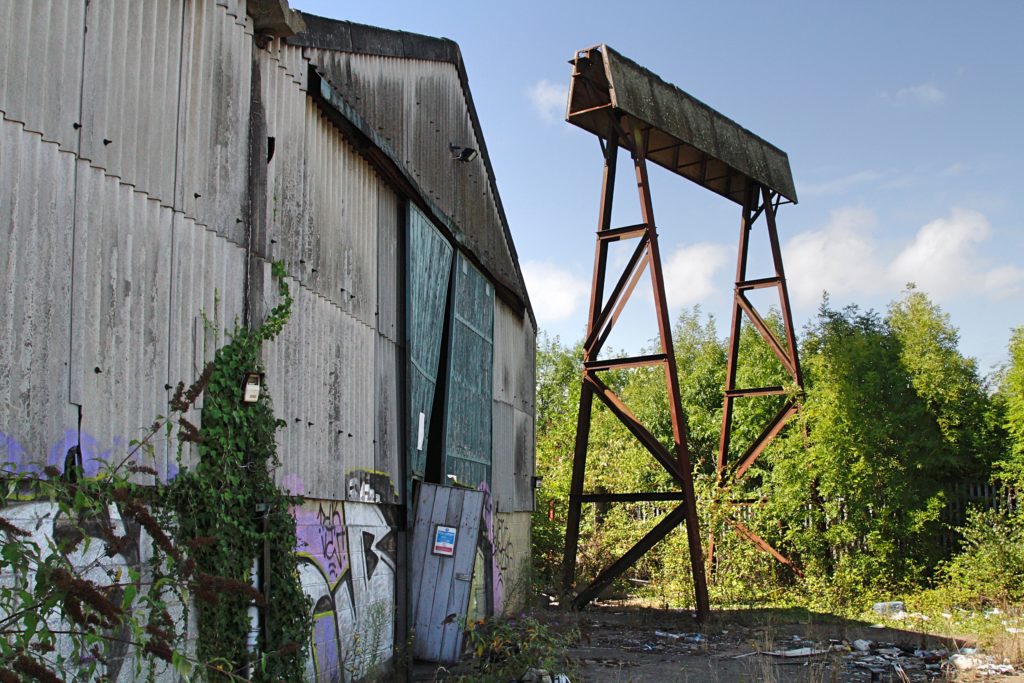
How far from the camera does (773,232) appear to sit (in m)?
18.1

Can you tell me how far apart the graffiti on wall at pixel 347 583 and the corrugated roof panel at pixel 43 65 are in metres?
3.50

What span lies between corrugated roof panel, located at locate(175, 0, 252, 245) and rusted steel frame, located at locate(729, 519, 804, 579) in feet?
40.4

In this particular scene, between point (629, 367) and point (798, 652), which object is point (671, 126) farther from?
point (798, 652)

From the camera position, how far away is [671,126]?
15.4m

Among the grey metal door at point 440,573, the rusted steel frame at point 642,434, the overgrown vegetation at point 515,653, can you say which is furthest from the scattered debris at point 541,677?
the rusted steel frame at point 642,434

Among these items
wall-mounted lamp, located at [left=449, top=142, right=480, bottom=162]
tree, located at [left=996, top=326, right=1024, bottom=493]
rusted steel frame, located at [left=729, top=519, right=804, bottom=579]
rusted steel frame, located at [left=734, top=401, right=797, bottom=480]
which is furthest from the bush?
wall-mounted lamp, located at [left=449, top=142, right=480, bottom=162]

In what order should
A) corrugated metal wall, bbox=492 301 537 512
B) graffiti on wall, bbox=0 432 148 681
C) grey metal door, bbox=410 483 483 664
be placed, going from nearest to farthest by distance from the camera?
graffiti on wall, bbox=0 432 148 681
grey metal door, bbox=410 483 483 664
corrugated metal wall, bbox=492 301 537 512

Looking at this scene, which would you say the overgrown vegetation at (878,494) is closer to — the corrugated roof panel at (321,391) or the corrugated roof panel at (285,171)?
the corrugated roof panel at (321,391)

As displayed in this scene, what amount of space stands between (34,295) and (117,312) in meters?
0.66

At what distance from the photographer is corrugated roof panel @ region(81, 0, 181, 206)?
5379mm

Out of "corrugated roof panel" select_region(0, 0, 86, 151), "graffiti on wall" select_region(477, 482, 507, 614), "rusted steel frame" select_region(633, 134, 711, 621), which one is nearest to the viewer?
"corrugated roof panel" select_region(0, 0, 86, 151)

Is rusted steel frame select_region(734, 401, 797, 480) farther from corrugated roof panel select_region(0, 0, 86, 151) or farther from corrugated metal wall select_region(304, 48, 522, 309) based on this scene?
corrugated roof panel select_region(0, 0, 86, 151)

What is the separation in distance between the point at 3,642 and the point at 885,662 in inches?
379

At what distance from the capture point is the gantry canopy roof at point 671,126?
1451cm
